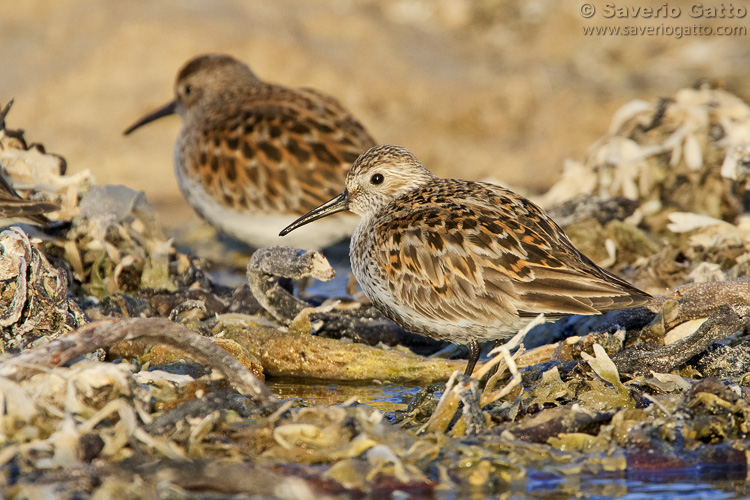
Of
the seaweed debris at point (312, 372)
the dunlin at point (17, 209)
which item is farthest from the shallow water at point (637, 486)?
the dunlin at point (17, 209)

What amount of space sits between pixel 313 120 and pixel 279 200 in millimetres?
872

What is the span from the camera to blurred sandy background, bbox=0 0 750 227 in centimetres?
1173

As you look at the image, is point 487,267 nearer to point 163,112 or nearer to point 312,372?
point 312,372

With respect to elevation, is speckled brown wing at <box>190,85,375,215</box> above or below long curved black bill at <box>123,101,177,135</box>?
below

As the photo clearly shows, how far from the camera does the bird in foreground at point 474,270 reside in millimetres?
5191

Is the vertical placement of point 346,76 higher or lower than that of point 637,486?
higher

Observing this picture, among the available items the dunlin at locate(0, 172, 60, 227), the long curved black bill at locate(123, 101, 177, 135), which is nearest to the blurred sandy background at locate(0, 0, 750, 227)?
the long curved black bill at locate(123, 101, 177, 135)

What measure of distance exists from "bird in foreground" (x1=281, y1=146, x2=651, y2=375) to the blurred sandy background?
18.3 ft

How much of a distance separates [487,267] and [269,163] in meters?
3.33

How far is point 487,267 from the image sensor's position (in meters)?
5.31

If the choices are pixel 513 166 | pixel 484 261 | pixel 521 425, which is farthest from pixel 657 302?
pixel 513 166

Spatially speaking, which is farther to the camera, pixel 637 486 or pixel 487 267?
pixel 487 267

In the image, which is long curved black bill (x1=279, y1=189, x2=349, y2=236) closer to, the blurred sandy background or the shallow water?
the shallow water

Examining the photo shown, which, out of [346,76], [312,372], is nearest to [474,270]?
[312,372]
